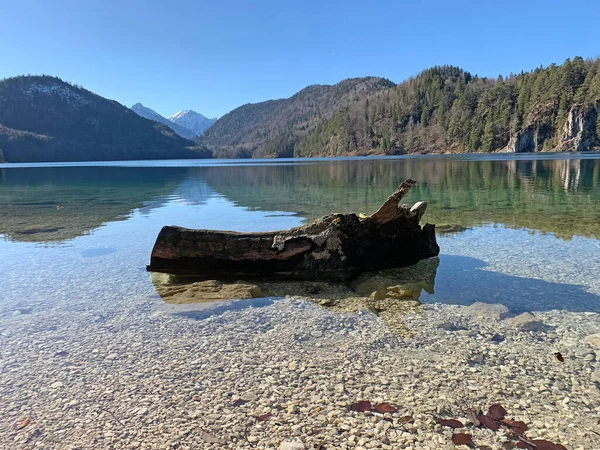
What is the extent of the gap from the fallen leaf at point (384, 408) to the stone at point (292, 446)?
100cm

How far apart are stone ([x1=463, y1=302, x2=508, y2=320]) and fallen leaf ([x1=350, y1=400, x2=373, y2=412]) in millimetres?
3535

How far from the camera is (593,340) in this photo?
630 cm

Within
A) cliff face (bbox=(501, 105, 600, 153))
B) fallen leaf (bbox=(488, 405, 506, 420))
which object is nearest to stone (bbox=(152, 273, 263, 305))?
fallen leaf (bbox=(488, 405, 506, 420))

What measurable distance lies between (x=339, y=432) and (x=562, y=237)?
1306 centimetres

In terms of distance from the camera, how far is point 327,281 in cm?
977

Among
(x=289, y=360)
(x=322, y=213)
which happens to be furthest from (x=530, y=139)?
(x=289, y=360)

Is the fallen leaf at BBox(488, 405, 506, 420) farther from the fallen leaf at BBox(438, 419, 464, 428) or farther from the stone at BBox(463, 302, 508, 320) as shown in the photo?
the stone at BBox(463, 302, 508, 320)

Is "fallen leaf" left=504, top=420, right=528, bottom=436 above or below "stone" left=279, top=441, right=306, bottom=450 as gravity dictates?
above

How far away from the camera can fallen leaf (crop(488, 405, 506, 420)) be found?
14.8 feet

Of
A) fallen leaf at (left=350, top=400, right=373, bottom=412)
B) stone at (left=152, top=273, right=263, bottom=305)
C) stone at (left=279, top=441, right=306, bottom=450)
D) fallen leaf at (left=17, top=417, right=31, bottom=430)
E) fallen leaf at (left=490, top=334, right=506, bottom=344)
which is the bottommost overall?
stone at (left=279, top=441, right=306, bottom=450)

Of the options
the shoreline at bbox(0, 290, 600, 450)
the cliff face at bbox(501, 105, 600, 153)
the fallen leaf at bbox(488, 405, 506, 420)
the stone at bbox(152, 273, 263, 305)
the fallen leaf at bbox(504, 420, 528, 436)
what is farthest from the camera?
the cliff face at bbox(501, 105, 600, 153)

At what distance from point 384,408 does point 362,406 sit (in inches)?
9.8

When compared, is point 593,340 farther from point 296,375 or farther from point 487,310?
point 296,375

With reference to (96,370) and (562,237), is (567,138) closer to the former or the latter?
(562,237)
